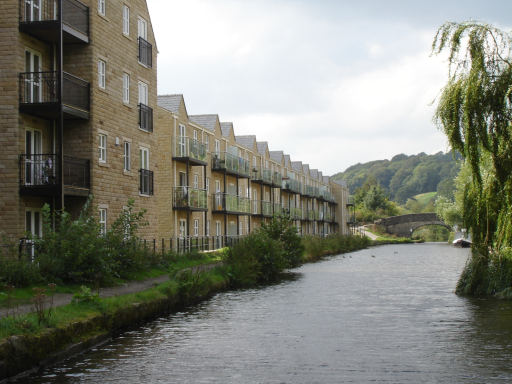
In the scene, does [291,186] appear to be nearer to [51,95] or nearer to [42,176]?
[51,95]

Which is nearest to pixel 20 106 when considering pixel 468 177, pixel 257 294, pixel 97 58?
pixel 97 58

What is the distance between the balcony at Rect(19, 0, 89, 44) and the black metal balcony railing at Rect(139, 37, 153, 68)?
15.9 ft

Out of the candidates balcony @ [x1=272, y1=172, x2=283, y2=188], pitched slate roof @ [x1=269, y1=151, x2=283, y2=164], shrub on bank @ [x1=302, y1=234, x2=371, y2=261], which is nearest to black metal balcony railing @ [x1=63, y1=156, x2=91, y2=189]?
shrub on bank @ [x1=302, y1=234, x2=371, y2=261]

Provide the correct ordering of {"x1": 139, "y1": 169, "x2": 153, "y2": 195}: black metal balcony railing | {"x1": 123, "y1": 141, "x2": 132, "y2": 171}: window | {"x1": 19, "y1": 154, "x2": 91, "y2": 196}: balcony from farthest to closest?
{"x1": 139, "y1": 169, "x2": 153, "y2": 195}: black metal balcony railing → {"x1": 123, "y1": 141, "x2": 132, "y2": 171}: window → {"x1": 19, "y1": 154, "x2": 91, "y2": 196}: balcony

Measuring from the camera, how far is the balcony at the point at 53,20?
1955 centimetres

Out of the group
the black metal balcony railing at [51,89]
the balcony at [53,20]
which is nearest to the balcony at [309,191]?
the black metal balcony railing at [51,89]

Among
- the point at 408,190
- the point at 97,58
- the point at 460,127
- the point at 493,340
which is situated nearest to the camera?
the point at 493,340

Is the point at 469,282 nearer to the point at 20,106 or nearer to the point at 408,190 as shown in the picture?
the point at 20,106

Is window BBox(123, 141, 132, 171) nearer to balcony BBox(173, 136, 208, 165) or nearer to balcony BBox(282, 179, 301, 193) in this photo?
balcony BBox(173, 136, 208, 165)

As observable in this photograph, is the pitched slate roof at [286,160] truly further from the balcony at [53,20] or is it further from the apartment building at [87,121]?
the balcony at [53,20]

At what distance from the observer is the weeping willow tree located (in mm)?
15602

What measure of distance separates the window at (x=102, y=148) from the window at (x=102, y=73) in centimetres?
183

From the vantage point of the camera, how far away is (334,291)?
22.0m

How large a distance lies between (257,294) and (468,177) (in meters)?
7.63
